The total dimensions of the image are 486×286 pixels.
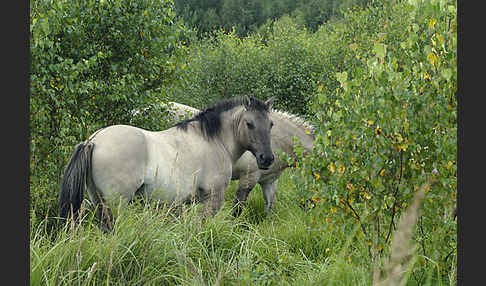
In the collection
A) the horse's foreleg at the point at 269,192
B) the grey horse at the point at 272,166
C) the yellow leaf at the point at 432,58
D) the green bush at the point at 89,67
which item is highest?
the yellow leaf at the point at 432,58

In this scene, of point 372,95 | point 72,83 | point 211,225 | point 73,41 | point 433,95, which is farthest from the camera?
point 73,41

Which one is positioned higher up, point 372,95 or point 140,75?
point 372,95

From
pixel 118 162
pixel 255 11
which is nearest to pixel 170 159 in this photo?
pixel 118 162

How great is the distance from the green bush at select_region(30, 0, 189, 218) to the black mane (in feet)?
3.19

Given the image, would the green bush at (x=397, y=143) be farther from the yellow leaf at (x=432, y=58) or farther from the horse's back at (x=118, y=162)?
the horse's back at (x=118, y=162)

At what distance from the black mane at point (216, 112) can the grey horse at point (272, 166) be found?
1047 millimetres

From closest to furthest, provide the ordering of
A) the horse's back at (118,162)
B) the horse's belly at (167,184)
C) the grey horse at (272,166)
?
the horse's back at (118,162) < the horse's belly at (167,184) < the grey horse at (272,166)

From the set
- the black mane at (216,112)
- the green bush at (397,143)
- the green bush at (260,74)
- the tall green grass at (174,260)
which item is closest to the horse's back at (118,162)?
the tall green grass at (174,260)

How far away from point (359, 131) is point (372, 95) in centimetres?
28

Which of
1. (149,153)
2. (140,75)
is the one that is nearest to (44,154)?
(149,153)

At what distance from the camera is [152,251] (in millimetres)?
3633

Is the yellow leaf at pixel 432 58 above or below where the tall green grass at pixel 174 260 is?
above

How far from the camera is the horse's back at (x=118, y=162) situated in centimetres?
460

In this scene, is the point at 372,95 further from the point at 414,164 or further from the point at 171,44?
the point at 171,44
